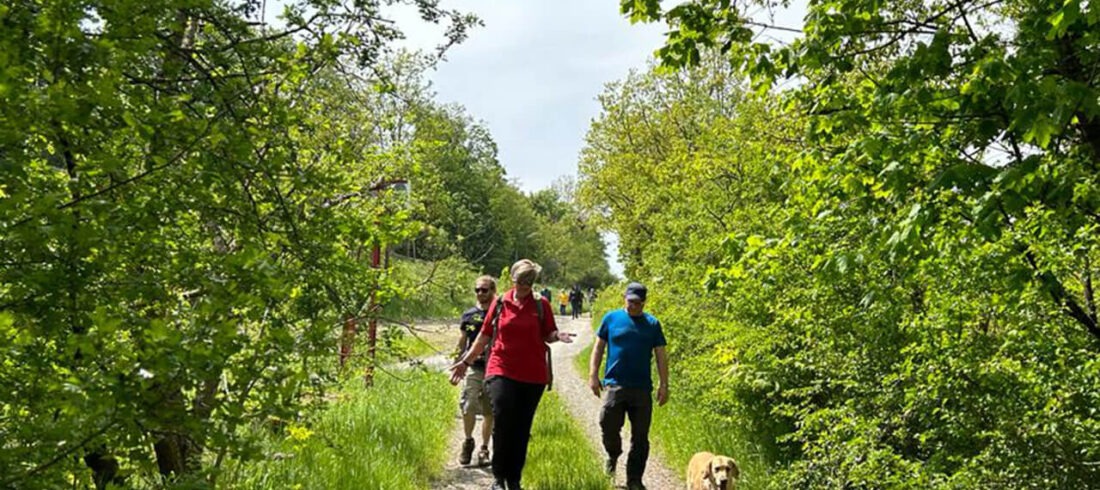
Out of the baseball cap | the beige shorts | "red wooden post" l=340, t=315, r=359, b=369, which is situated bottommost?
the beige shorts

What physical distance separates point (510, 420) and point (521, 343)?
54 centimetres

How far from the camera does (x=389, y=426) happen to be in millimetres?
7047

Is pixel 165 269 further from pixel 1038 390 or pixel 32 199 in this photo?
pixel 1038 390

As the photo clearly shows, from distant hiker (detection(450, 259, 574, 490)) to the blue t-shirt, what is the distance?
737mm

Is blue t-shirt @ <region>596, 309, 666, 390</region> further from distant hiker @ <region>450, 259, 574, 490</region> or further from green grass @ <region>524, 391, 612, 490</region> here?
green grass @ <region>524, 391, 612, 490</region>

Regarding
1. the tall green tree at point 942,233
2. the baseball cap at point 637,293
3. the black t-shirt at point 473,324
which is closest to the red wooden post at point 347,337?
the black t-shirt at point 473,324

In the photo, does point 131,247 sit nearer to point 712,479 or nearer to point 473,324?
point 473,324

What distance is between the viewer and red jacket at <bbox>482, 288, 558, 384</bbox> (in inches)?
194

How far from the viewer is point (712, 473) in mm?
5586

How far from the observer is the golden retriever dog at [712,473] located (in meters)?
5.47

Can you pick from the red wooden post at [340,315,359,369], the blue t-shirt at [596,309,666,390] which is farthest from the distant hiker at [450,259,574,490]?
the red wooden post at [340,315,359,369]

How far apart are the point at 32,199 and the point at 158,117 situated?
49cm

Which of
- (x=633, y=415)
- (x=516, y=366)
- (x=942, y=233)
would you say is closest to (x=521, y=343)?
(x=516, y=366)

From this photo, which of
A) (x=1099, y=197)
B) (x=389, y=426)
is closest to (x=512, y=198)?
(x=389, y=426)
